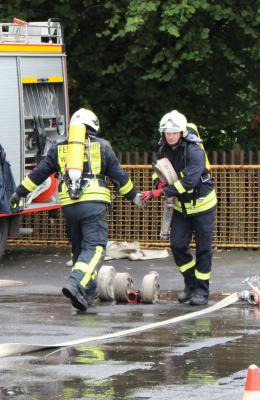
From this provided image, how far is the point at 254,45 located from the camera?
17312 mm

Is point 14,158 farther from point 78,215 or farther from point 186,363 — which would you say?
point 186,363

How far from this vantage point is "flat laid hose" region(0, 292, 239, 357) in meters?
8.87

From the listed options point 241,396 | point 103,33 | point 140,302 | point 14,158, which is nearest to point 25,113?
point 14,158

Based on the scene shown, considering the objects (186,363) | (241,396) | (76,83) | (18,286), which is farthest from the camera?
(76,83)

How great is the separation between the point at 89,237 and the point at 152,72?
6.12m

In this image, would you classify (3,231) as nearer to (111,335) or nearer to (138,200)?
(138,200)

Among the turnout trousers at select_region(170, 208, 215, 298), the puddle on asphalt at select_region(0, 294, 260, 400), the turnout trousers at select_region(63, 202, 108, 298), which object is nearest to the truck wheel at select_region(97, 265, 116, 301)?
the turnout trousers at select_region(63, 202, 108, 298)

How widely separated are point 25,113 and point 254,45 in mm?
3405

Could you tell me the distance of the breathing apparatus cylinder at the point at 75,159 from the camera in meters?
11.4

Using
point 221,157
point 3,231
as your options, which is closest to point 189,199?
point 3,231

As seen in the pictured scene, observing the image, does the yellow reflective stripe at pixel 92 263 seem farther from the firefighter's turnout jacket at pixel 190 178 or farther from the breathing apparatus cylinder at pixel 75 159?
the firefighter's turnout jacket at pixel 190 178

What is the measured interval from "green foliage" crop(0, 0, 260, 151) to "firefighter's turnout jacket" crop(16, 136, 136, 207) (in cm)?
541

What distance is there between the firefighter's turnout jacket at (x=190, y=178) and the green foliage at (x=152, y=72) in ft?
16.5

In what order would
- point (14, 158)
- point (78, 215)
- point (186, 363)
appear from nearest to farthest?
point (186, 363)
point (78, 215)
point (14, 158)
